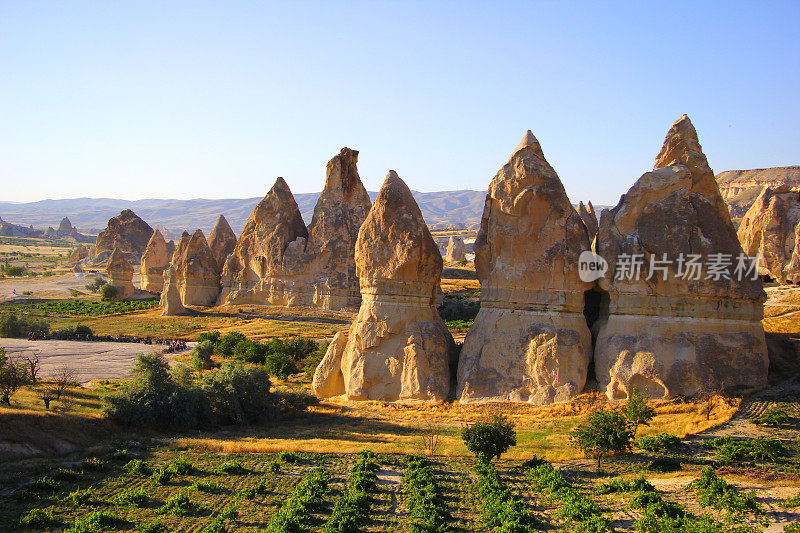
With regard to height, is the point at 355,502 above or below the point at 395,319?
below

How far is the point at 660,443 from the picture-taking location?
14883mm

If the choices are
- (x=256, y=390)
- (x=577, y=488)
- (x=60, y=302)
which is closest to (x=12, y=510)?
(x=256, y=390)

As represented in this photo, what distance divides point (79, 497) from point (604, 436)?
35.5 ft

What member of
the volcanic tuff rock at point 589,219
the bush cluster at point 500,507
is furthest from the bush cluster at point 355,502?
the volcanic tuff rock at point 589,219

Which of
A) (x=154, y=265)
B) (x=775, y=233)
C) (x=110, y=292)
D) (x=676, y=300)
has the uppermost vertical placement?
(x=775, y=233)

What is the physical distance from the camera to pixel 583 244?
64.7 feet

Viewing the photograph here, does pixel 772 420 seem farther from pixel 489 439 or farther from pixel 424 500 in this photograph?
pixel 424 500

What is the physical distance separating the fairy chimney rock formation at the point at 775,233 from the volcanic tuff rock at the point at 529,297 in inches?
759

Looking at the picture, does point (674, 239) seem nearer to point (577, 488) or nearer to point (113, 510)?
point (577, 488)

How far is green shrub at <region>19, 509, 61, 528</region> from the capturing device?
34.3 ft

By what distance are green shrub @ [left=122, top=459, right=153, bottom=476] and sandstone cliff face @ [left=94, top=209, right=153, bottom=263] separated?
2779 inches

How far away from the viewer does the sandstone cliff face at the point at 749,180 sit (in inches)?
3868

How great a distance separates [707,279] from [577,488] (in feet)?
28.3

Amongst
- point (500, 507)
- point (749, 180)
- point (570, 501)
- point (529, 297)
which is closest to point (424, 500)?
point (500, 507)
